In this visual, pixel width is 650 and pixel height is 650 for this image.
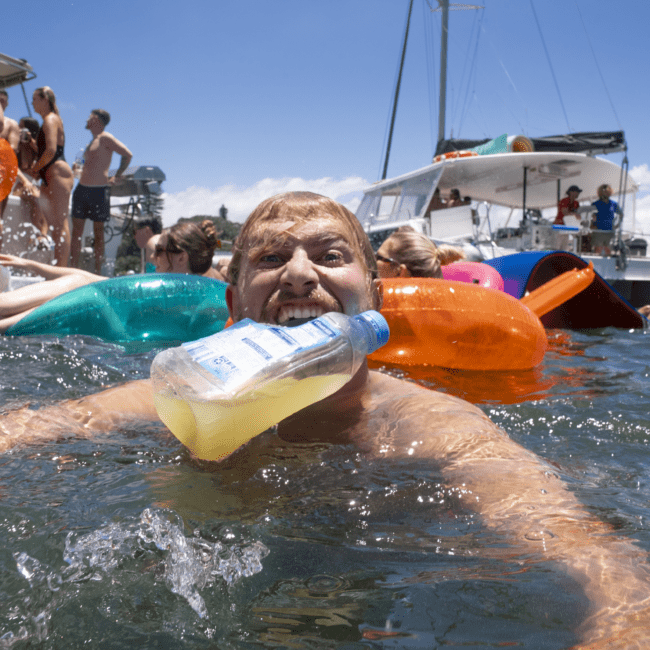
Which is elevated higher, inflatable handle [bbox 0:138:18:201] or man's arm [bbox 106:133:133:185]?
man's arm [bbox 106:133:133:185]

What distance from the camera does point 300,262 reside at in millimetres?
1702

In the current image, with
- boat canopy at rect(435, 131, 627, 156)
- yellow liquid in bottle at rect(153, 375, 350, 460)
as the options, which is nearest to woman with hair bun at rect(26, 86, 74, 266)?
yellow liquid in bottle at rect(153, 375, 350, 460)

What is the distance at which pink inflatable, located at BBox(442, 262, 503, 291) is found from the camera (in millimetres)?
5402

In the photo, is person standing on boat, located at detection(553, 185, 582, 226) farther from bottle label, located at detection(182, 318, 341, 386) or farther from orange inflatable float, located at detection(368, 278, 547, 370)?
bottle label, located at detection(182, 318, 341, 386)

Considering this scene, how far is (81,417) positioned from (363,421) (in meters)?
0.85

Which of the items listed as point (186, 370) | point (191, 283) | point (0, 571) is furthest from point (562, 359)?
point (0, 571)

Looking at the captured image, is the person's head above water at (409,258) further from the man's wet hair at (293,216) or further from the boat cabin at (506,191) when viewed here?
the boat cabin at (506,191)

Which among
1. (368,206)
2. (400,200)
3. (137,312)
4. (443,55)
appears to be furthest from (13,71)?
(443,55)

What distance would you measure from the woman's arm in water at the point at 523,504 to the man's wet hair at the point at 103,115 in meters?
6.80

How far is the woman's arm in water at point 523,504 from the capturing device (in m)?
0.96

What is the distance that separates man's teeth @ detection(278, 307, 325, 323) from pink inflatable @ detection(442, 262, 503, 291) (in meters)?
3.89

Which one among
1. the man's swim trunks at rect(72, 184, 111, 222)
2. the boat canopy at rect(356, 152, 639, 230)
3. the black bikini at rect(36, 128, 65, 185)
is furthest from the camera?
the boat canopy at rect(356, 152, 639, 230)

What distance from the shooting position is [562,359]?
423 centimetres

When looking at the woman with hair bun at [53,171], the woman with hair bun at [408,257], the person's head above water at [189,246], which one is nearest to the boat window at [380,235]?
the woman with hair bun at [53,171]
